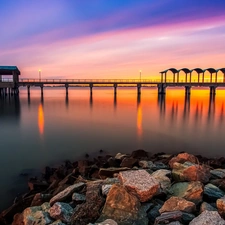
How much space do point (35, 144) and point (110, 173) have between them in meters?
8.70

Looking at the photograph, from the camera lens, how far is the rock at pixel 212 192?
505 centimetres

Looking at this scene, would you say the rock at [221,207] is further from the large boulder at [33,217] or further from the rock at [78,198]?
the large boulder at [33,217]

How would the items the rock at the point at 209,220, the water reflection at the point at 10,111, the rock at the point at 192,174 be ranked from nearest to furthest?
1. the rock at the point at 209,220
2. the rock at the point at 192,174
3. the water reflection at the point at 10,111

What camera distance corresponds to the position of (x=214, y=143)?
1473cm

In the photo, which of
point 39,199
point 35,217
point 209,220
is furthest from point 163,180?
point 39,199

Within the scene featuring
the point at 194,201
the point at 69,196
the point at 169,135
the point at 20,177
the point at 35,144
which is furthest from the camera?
the point at 169,135

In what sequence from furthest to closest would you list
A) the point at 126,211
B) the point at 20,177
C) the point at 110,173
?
the point at 20,177 → the point at 110,173 → the point at 126,211

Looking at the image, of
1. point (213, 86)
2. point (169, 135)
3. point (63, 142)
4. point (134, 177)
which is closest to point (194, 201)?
point (134, 177)

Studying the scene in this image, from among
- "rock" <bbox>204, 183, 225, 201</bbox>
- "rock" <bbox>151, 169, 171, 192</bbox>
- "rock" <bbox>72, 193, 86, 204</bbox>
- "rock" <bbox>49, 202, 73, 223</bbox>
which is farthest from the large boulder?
"rock" <bbox>204, 183, 225, 201</bbox>

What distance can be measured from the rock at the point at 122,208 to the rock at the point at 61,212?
70 cm

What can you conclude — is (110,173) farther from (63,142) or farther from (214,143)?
(214,143)

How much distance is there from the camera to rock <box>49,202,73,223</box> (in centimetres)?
454

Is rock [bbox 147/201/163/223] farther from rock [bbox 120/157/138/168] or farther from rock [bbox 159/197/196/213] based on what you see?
rock [bbox 120/157/138/168]

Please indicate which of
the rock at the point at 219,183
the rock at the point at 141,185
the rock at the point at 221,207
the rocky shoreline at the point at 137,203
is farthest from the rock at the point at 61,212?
the rock at the point at 219,183
